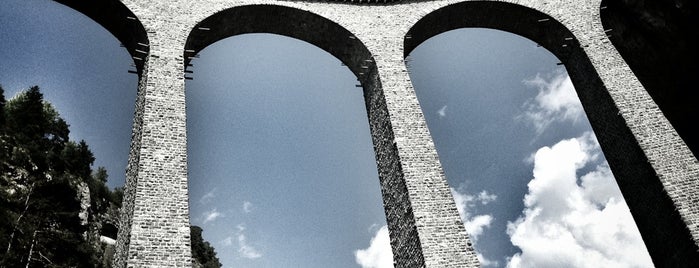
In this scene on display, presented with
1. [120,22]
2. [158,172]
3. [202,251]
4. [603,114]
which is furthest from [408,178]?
[202,251]

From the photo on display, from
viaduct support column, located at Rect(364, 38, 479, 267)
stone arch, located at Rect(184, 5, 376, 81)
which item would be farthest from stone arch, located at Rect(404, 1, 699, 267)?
viaduct support column, located at Rect(364, 38, 479, 267)

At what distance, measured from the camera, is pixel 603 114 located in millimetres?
10797

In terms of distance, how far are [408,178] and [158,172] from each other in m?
4.10

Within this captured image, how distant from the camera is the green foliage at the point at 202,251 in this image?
3228cm

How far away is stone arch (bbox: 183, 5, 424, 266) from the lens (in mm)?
8898

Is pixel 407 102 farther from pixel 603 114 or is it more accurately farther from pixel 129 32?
pixel 129 32

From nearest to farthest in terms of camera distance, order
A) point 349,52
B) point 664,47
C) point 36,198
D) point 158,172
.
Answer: point 158,172, point 349,52, point 664,47, point 36,198

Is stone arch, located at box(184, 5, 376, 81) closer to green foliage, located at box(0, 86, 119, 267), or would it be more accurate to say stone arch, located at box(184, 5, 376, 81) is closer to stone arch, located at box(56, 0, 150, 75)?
stone arch, located at box(56, 0, 150, 75)

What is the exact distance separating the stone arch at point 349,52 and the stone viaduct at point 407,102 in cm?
3

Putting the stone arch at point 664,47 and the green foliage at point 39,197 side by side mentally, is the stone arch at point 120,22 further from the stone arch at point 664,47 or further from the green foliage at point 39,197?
the stone arch at point 664,47

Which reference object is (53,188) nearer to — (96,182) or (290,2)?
(96,182)

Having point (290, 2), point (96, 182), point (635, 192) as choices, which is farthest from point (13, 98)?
point (635, 192)

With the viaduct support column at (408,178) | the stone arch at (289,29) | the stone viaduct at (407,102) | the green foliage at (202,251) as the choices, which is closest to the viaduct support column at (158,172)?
the stone viaduct at (407,102)

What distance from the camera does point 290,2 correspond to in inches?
445
